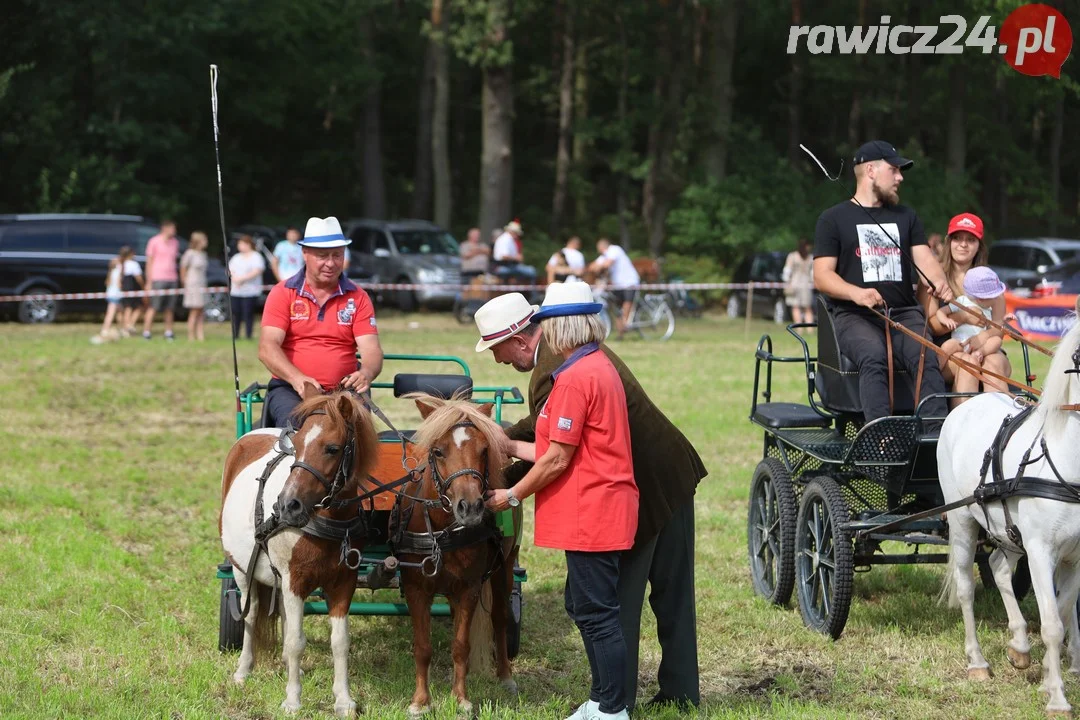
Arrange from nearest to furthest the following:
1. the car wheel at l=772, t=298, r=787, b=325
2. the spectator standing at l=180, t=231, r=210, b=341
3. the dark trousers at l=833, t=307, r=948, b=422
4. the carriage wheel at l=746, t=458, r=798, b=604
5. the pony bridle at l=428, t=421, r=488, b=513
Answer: the pony bridle at l=428, t=421, r=488, b=513 < the dark trousers at l=833, t=307, r=948, b=422 < the carriage wheel at l=746, t=458, r=798, b=604 < the spectator standing at l=180, t=231, r=210, b=341 < the car wheel at l=772, t=298, r=787, b=325

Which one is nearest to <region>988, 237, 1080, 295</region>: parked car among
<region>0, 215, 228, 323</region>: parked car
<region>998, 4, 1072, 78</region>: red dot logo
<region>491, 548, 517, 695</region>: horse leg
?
<region>998, 4, 1072, 78</region>: red dot logo

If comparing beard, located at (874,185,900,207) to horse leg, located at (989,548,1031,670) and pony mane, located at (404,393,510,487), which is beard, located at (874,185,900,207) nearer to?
horse leg, located at (989,548,1031,670)

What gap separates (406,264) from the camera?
28.1 metres

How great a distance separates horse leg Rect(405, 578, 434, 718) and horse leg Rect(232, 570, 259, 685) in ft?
2.82

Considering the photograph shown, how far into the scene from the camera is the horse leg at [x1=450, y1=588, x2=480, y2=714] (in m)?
5.55

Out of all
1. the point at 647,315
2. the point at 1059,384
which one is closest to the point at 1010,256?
the point at 647,315

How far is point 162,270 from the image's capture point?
21844 mm

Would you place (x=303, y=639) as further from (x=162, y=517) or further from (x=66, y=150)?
(x=66, y=150)

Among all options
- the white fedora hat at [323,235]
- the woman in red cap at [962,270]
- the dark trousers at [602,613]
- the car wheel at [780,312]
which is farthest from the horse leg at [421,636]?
the car wheel at [780,312]

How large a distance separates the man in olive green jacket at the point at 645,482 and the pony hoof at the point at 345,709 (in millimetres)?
1142

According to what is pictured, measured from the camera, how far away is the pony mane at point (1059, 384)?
5.54m

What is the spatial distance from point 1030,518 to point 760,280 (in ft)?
79.9

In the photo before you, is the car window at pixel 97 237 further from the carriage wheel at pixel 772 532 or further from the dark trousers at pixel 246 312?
the carriage wheel at pixel 772 532

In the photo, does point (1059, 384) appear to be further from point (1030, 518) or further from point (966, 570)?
point (966, 570)
